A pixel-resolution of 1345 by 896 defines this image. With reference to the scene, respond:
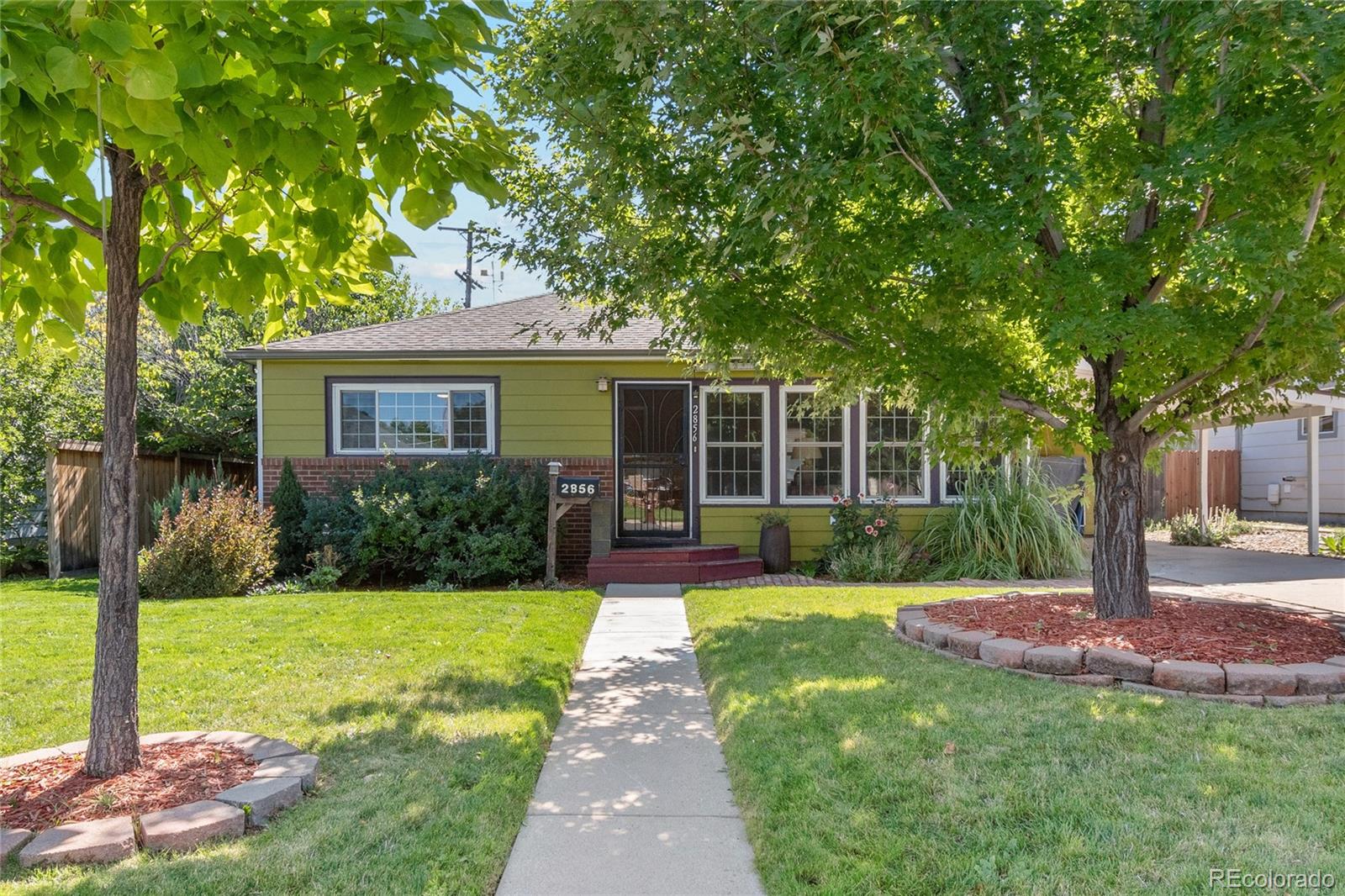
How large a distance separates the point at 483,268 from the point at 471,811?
25797mm

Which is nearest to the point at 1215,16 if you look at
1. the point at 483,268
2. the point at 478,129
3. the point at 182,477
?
the point at 478,129

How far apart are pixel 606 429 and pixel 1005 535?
17.6 ft

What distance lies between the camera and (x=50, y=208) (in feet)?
10.3

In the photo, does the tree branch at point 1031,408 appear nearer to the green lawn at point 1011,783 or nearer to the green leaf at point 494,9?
the green lawn at point 1011,783

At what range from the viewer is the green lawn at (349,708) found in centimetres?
272

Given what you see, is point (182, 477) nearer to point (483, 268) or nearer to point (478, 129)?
point (478, 129)

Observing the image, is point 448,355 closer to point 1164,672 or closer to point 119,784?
point 119,784

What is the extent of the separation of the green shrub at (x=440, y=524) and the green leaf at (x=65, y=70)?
309 inches

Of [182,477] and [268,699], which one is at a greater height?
[182,477]

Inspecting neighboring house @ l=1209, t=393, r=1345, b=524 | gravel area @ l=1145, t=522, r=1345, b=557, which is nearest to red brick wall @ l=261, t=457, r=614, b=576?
gravel area @ l=1145, t=522, r=1345, b=557

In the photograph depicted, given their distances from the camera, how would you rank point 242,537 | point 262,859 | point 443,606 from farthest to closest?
point 242,537 < point 443,606 < point 262,859

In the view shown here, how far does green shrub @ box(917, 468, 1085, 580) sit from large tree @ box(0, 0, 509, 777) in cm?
851

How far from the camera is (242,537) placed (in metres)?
9.12

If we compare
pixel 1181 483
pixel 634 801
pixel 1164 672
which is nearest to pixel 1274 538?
pixel 1181 483
